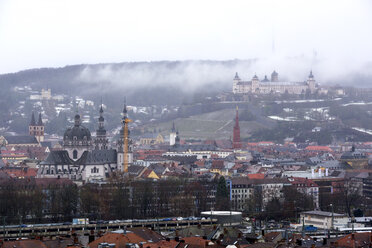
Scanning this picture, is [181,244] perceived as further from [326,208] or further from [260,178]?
[260,178]

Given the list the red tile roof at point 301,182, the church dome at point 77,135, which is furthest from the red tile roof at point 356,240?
the church dome at point 77,135

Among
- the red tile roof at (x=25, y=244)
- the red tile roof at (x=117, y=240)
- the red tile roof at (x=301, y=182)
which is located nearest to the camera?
the red tile roof at (x=25, y=244)

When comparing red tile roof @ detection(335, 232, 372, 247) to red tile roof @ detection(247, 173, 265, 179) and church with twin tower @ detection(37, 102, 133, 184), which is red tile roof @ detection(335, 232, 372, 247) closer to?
red tile roof @ detection(247, 173, 265, 179)

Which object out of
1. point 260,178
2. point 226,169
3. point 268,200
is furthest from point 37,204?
point 226,169

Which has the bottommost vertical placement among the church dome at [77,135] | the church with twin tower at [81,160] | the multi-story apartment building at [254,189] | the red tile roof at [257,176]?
the multi-story apartment building at [254,189]

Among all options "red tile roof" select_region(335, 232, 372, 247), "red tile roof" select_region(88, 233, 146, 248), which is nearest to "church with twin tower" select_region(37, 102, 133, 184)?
"red tile roof" select_region(88, 233, 146, 248)

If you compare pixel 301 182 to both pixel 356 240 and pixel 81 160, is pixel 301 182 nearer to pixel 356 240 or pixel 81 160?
pixel 81 160

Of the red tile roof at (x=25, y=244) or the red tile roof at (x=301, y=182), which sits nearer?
the red tile roof at (x=25, y=244)

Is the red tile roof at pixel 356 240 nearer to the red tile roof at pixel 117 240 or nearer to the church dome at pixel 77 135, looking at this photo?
the red tile roof at pixel 117 240

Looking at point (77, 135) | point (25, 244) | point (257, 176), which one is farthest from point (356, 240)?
point (77, 135)
